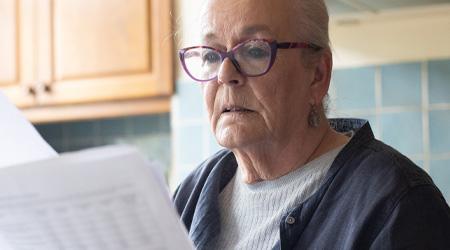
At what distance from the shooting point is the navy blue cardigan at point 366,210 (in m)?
0.84

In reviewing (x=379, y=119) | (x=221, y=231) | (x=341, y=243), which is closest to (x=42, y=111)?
(x=379, y=119)

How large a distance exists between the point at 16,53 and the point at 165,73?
1.67 ft

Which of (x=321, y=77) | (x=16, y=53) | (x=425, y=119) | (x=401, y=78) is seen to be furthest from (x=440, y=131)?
(x=16, y=53)

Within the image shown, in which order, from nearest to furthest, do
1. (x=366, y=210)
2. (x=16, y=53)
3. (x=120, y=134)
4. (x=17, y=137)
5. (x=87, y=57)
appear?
(x=17, y=137), (x=366, y=210), (x=87, y=57), (x=16, y=53), (x=120, y=134)

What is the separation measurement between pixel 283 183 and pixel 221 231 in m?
0.11

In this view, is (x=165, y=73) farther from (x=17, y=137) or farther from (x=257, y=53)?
(x=17, y=137)

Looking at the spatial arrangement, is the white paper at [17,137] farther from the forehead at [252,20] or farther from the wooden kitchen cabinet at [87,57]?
the wooden kitchen cabinet at [87,57]

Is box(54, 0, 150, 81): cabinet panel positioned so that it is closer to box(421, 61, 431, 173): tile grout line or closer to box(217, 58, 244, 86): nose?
box(421, 61, 431, 173): tile grout line

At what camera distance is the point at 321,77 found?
1.08 m

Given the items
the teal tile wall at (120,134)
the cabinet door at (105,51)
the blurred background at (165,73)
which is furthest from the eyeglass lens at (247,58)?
the teal tile wall at (120,134)

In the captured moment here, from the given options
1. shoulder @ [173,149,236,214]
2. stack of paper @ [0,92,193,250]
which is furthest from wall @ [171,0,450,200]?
stack of paper @ [0,92,193,250]

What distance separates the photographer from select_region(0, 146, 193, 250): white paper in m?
0.59

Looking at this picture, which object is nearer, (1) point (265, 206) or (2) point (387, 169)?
(2) point (387, 169)

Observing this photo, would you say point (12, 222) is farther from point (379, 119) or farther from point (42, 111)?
point (42, 111)
